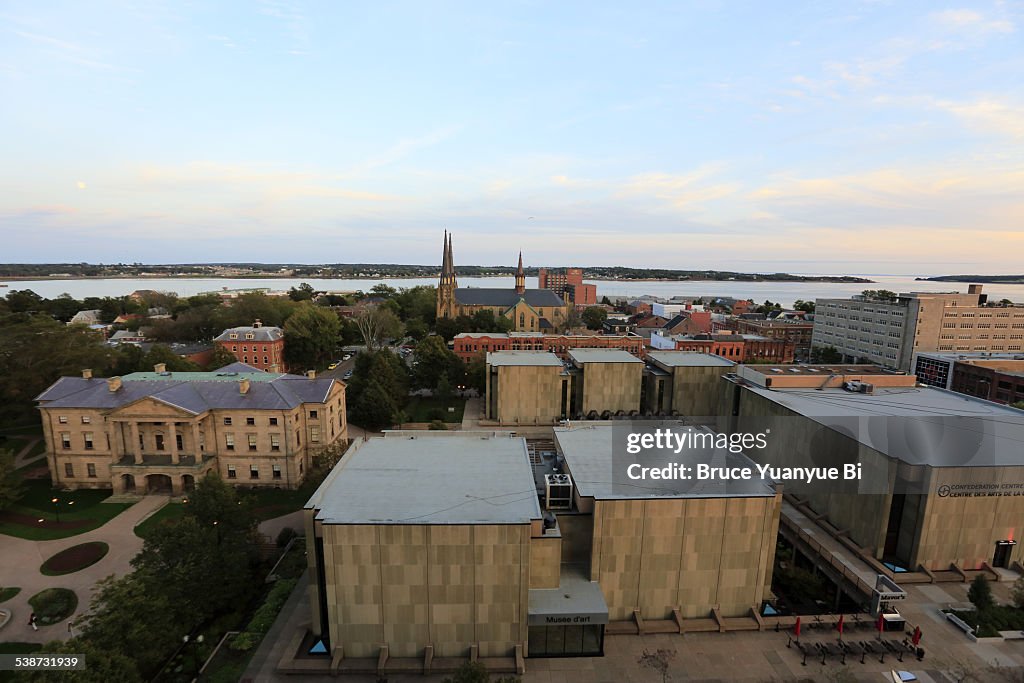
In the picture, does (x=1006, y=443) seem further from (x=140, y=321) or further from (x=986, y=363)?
(x=140, y=321)

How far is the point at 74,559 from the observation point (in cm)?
3191

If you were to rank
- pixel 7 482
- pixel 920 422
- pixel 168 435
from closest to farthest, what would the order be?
pixel 920 422
pixel 7 482
pixel 168 435

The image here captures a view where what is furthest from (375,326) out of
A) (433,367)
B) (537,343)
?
(537,343)

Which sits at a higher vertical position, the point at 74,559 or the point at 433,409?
the point at 433,409

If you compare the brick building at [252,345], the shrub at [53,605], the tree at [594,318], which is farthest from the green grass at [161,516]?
the tree at [594,318]

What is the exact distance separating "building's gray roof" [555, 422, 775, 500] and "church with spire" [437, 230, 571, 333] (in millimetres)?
86588

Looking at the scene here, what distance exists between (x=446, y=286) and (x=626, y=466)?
98809 mm

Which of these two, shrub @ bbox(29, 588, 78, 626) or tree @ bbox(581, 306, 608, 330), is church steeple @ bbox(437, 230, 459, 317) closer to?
tree @ bbox(581, 306, 608, 330)

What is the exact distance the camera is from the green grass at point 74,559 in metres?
30.8

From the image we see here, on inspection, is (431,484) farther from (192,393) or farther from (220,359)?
(220,359)

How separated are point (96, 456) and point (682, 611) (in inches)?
1898

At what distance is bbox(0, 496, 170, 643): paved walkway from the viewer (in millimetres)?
26000

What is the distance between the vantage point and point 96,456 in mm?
41625

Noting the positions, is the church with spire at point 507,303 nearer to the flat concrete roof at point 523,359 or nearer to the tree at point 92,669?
the flat concrete roof at point 523,359
